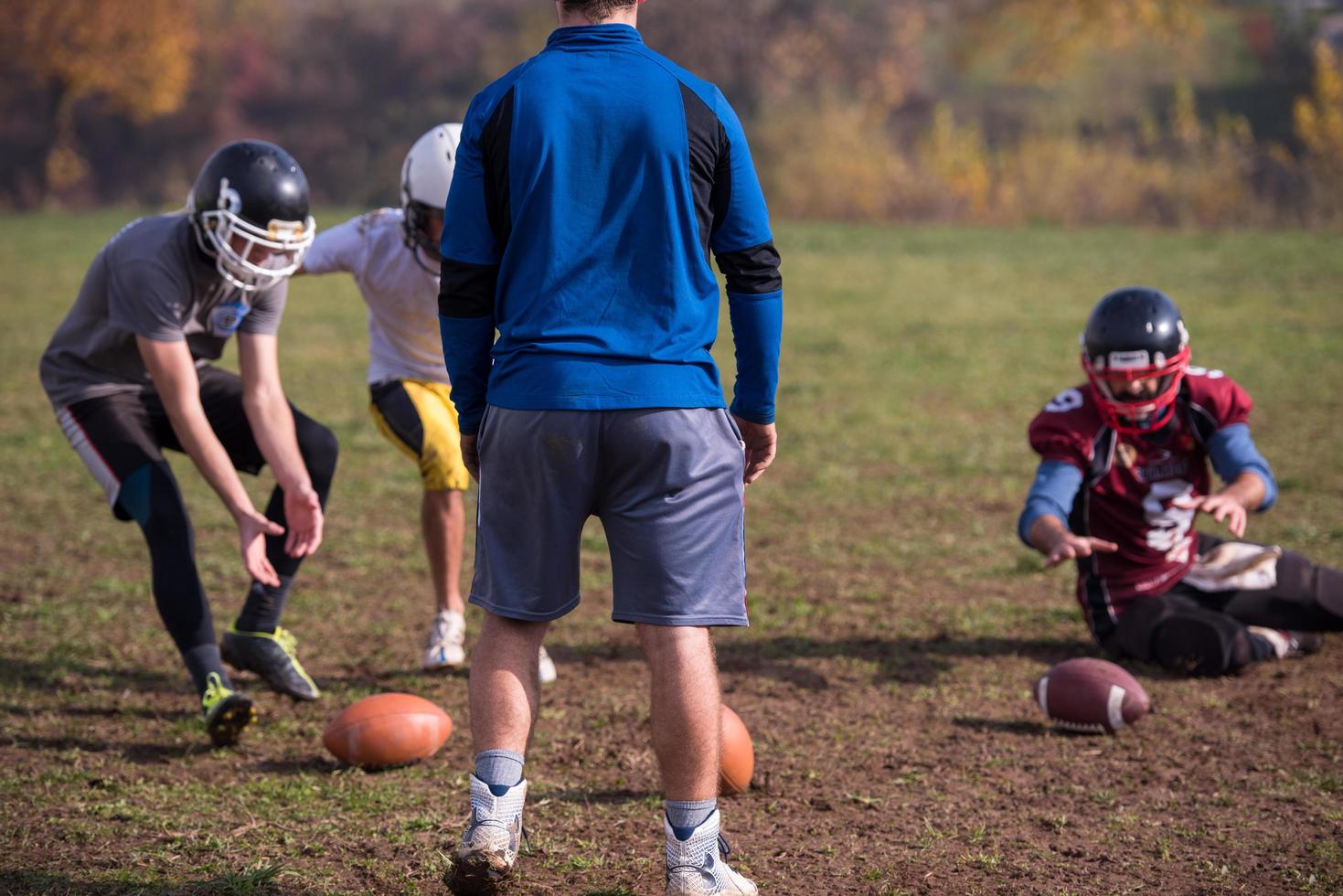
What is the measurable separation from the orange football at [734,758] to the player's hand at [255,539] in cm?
167

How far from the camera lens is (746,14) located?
44.4 m

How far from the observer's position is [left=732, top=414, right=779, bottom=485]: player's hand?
3.39 m

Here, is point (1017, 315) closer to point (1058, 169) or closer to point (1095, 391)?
point (1095, 391)

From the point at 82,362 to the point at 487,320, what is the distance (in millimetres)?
2343

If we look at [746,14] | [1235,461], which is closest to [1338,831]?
[1235,461]

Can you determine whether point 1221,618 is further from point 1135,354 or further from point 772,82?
point 772,82

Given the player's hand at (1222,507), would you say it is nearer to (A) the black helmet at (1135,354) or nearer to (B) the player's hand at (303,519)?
(A) the black helmet at (1135,354)

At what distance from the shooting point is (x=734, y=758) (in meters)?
4.11

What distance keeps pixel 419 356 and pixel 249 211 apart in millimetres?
1263

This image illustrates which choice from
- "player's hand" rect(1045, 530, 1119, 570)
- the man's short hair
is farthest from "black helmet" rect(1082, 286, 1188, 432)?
the man's short hair

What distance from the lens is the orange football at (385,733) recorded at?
436 cm

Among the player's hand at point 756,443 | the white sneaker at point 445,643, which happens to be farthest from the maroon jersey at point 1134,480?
the white sneaker at point 445,643

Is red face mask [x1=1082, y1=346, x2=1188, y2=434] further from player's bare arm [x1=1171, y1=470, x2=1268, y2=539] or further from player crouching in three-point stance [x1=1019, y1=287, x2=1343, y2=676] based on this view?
player's bare arm [x1=1171, y1=470, x2=1268, y2=539]

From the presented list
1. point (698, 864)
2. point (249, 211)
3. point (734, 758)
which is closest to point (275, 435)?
point (249, 211)
